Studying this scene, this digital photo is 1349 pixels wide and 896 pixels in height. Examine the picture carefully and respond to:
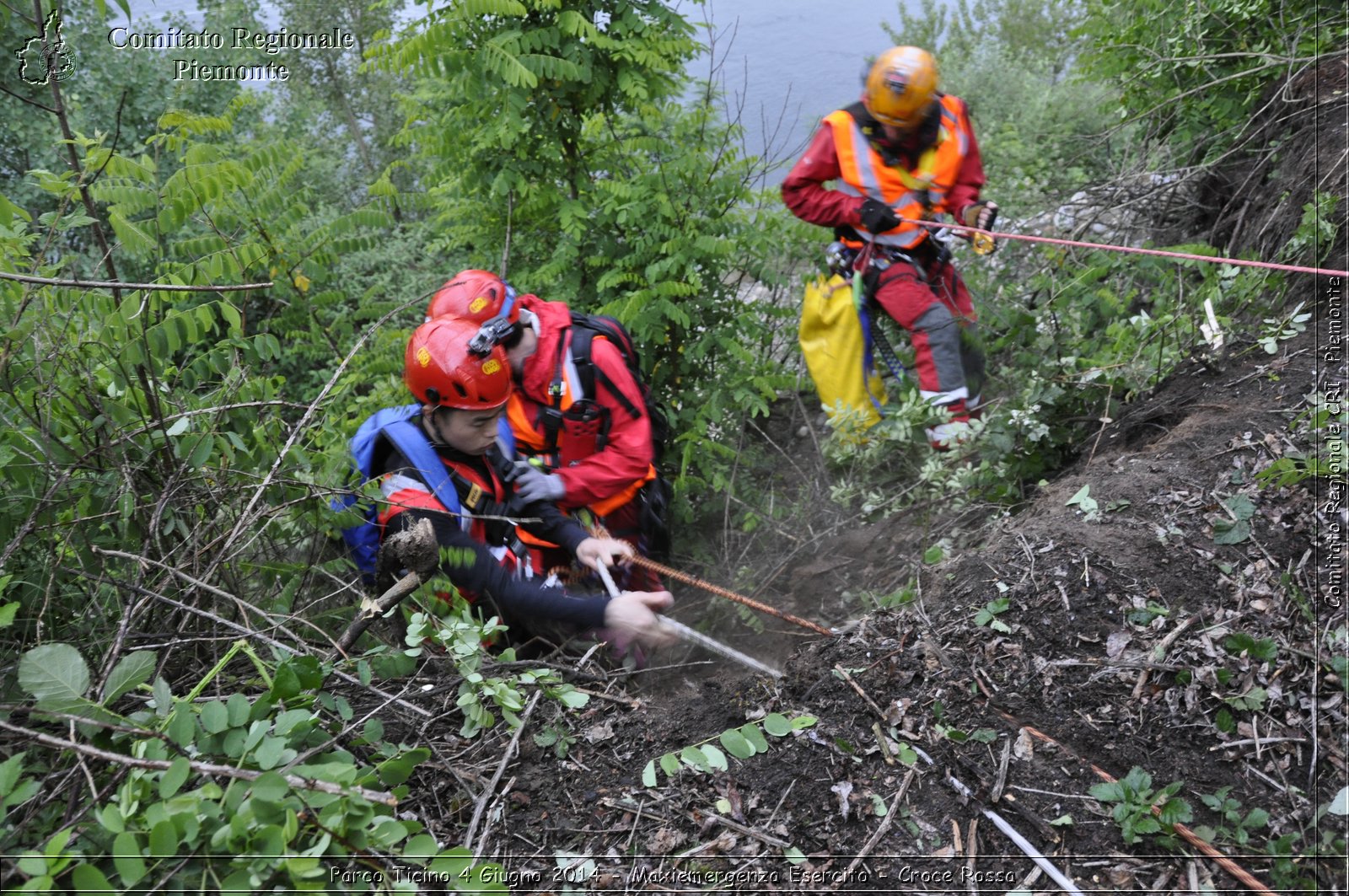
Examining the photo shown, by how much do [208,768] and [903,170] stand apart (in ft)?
16.5

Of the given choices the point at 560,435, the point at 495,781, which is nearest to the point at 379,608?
the point at 495,781

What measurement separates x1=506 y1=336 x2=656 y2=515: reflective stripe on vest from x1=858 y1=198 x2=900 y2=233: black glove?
198cm

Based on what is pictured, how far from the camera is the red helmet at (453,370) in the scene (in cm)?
365

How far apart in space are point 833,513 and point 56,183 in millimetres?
4331

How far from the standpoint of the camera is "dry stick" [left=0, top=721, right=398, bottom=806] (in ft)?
5.41

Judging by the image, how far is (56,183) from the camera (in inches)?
102

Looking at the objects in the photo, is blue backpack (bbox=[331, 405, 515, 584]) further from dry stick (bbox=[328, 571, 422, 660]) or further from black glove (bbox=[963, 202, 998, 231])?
black glove (bbox=[963, 202, 998, 231])

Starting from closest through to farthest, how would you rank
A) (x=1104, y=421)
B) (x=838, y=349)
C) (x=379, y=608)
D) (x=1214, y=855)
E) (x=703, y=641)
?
(x=1214, y=855)
(x=379, y=608)
(x=703, y=641)
(x=1104, y=421)
(x=838, y=349)

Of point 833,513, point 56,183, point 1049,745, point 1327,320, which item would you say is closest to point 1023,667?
point 1049,745

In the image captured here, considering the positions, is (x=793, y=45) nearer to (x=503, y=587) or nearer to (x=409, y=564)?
(x=503, y=587)

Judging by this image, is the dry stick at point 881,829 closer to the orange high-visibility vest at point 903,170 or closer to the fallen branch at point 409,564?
the fallen branch at point 409,564

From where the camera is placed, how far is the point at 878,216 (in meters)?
5.29

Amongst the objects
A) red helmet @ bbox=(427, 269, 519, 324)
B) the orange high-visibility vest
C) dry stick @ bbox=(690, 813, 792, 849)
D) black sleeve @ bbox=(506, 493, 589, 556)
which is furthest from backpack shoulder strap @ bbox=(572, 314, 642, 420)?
dry stick @ bbox=(690, 813, 792, 849)

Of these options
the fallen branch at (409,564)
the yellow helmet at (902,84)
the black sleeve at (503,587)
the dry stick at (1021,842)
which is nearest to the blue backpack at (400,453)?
the black sleeve at (503,587)
